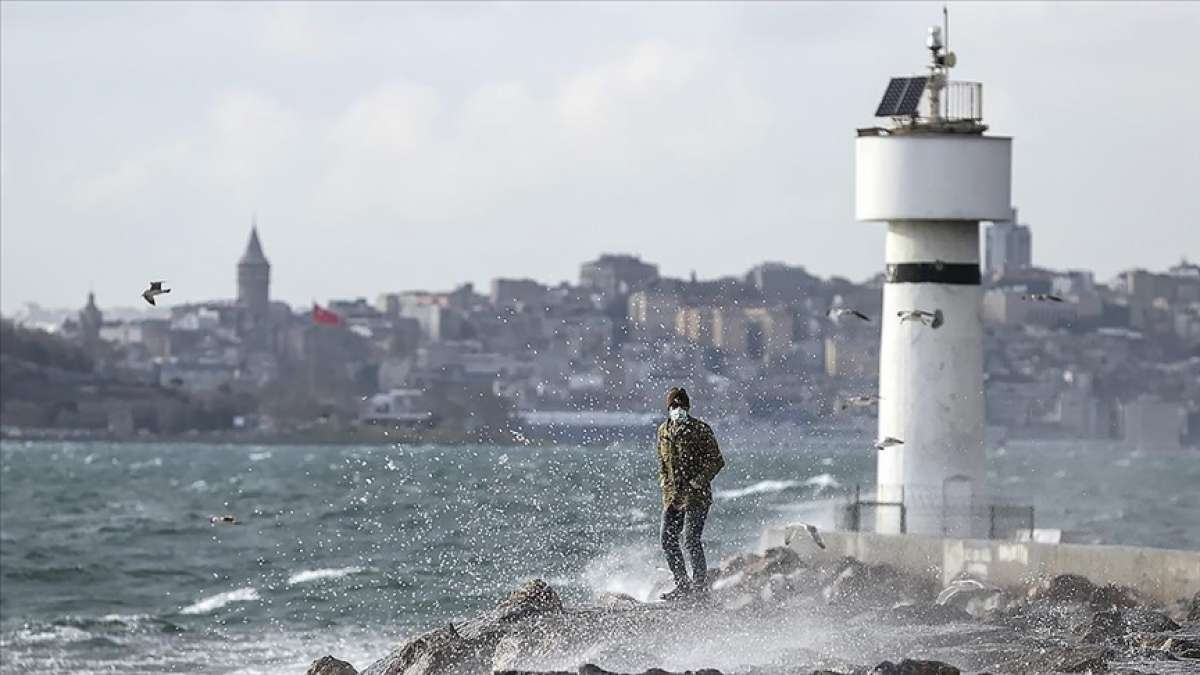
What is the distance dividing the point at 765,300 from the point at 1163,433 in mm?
68268

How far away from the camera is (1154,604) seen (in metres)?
22.1

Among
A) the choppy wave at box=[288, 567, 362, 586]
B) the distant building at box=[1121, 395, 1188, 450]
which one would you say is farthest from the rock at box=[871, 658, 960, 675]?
the distant building at box=[1121, 395, 1188, 450]

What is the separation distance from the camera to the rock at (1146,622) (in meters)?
19.9

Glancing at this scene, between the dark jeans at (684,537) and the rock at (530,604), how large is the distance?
91 centimetres

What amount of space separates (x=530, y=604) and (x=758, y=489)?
39.7 meters

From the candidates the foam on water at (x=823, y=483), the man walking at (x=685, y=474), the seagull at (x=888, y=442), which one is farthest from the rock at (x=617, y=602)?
the foam on water at (x=823, y=483)

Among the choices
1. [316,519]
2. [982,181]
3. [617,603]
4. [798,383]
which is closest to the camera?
[617,603]

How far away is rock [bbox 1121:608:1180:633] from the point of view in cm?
1994

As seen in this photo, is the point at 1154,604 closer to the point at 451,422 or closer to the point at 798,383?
the point at 798,383

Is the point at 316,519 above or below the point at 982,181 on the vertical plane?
below

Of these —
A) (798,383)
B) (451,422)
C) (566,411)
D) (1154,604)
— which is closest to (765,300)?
(798,383)

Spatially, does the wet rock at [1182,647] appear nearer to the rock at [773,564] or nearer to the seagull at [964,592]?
the seagull at [964,592]

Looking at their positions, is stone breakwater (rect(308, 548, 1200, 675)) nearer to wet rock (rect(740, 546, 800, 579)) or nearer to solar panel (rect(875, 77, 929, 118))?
wet rock (rect(740, 546, 800, 579))

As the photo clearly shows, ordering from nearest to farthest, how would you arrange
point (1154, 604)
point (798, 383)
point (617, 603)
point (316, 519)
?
point (617, 603)
point (1154, 604)
point (316, 519)
point (798, 383)
